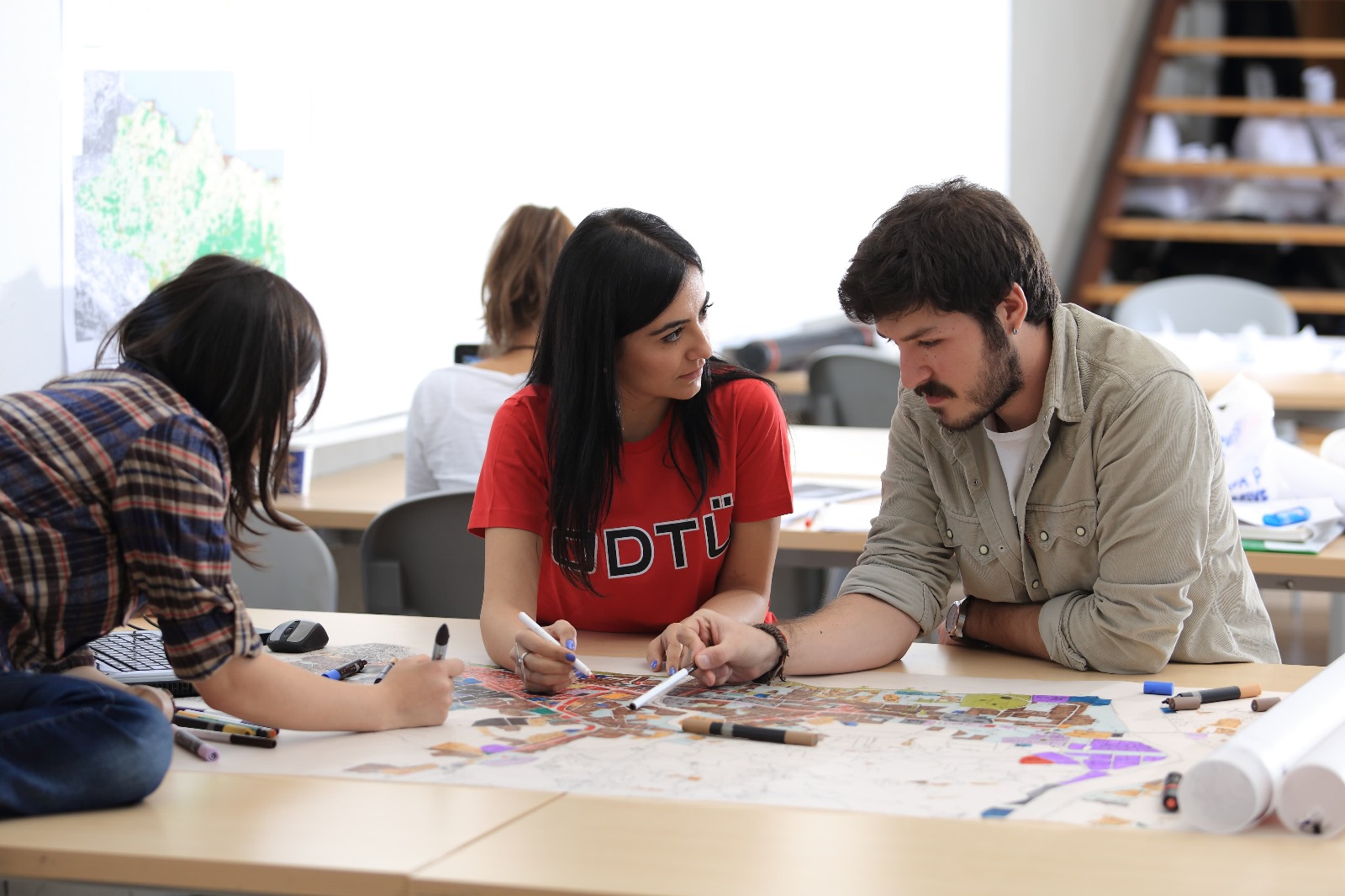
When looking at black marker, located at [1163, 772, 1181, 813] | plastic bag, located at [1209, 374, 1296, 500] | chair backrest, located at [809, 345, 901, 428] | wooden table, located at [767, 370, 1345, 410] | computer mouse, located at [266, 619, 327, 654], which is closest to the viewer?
black marker, located at [1163, 772, 1181, 813]

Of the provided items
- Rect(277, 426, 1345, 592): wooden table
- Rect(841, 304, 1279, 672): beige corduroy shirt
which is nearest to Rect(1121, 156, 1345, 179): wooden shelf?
Rect(277, 426, 1345, 592): wooden table

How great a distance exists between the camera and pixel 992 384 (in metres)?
1.57

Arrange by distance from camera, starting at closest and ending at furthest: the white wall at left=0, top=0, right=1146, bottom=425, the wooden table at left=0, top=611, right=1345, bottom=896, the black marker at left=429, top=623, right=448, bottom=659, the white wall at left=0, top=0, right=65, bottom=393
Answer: the wooden table at left=0, top=611, right=1345, bottom=896, the black marker at left=429, top=623, right=448, bottom=659, the white wall at left=0, top=0, right=65, bottom=393, the white wall at left=0, top=0, right=1146, bottom=425

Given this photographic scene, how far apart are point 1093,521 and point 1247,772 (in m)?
0.55

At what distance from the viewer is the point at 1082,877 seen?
3.31 feet

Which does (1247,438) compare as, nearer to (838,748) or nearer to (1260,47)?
(838,748)

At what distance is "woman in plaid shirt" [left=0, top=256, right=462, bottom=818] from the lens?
1.16 m

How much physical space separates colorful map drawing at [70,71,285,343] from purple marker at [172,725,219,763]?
4.01 feet

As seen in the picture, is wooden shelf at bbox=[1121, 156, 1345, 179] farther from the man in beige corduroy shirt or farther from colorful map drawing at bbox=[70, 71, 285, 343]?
the man in beige corduroy shirt

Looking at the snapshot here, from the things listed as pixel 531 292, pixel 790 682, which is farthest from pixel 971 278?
pixel 531 292

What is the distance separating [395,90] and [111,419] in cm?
225

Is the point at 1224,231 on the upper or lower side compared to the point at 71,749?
upper

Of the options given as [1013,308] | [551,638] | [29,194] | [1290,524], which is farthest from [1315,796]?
[29,194]

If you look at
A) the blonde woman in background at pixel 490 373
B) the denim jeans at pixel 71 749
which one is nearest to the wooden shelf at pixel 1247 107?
the blonde woman in background at pixel 490 373
